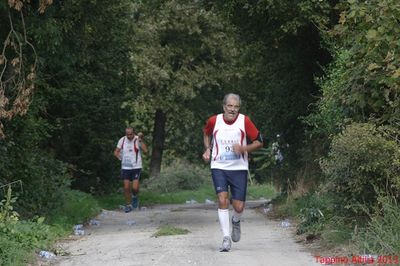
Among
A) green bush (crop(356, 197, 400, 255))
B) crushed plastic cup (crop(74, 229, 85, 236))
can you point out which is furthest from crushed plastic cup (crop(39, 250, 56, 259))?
green bush (crop(356, 197, 400, 255))

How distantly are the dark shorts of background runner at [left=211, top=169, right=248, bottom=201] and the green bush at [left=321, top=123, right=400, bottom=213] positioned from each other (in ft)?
3.89

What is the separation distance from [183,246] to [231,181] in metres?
1.13

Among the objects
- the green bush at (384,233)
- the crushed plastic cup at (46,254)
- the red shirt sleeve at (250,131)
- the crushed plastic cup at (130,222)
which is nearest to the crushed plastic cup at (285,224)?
the crushed plastic cup at (130,222)

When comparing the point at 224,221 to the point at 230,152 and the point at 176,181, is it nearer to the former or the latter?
the point at 230,152

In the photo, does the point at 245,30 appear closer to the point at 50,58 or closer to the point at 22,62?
the point at 50,58

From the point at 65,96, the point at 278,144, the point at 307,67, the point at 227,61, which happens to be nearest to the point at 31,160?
the point at 65,96

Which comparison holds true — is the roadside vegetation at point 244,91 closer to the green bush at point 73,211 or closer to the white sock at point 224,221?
the green bush at point 73,211

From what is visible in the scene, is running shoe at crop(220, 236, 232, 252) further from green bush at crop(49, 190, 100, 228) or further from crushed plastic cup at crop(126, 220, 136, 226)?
crushed plastic cup at crop(126, 220, 136, 226)

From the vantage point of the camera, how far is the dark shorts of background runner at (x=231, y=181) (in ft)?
32.0

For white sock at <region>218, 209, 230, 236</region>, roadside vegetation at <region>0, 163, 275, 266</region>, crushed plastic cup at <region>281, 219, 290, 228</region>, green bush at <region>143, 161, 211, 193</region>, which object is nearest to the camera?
roadside vegetation at <region>0, 163, 275, 266</region>

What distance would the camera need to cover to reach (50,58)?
13094mm

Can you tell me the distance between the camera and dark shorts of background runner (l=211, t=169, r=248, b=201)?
32.0 feet

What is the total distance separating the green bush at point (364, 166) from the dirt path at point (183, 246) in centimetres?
101

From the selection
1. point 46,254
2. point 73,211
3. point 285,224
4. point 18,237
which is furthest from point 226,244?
point 73,211
